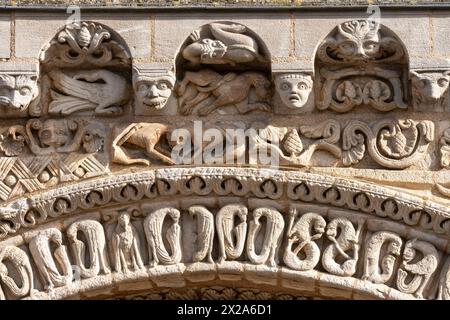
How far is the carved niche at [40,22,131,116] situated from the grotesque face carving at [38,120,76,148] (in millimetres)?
60

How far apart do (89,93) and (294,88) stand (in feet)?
3.36

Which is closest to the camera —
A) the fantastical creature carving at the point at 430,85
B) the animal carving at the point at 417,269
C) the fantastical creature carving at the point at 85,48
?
the animal carving at the point at 417,269

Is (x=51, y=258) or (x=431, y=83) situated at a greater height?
(x=431, y=83)

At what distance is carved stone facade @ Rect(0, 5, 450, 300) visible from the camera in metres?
11.6

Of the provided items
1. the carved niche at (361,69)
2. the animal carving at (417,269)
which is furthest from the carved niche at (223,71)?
the animal carving at (417,269)

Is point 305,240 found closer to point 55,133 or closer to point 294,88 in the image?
point 294,88

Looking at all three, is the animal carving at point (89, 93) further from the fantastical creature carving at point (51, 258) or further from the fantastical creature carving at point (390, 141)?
the fantastical creature carving at point (390, 141)

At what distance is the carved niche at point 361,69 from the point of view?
11.8 m

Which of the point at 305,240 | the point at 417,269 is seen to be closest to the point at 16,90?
the point at 305,240

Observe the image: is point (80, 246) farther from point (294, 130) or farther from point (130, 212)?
point (294, 130)

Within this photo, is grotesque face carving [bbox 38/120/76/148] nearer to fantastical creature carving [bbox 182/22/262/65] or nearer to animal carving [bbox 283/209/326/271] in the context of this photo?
fantastical creature carving [bbox 182/22/262/65]

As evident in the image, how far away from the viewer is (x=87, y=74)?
11922 millimetres

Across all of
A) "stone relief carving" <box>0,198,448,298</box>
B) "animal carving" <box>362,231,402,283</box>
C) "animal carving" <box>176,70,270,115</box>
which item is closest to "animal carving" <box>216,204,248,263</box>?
"stone relief carving" <box>0,198,448,298</box>

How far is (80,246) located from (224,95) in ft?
Result: 3.41
